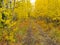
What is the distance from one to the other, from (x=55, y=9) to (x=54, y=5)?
0.49 metres

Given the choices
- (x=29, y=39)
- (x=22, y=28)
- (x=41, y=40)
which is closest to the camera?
(x=29, y=39)

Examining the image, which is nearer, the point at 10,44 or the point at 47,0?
the point at 10,44

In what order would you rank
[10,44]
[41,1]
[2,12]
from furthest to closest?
1. [41,1]
2. [10,44]
3. [2,12]

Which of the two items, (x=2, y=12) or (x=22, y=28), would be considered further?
(x=22, y=28)

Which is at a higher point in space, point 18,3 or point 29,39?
point 18,3

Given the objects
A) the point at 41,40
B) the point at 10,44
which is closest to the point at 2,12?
the point at 10,44

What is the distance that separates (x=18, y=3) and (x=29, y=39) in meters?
3.30

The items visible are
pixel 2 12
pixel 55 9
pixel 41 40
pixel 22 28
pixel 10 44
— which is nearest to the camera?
pixel 2 12

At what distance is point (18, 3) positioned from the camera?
518 inches

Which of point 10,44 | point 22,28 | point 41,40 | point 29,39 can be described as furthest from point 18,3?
point 22,28

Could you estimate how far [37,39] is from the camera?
1745cm

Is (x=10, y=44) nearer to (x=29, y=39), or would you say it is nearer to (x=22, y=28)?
(x=29, y=39)

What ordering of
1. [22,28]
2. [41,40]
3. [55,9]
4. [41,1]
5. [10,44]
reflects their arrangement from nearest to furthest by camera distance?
[10,44]
[41,40]
[22,28]
[55,9]
[41,1]

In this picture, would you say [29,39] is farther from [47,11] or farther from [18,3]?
[47,11]
